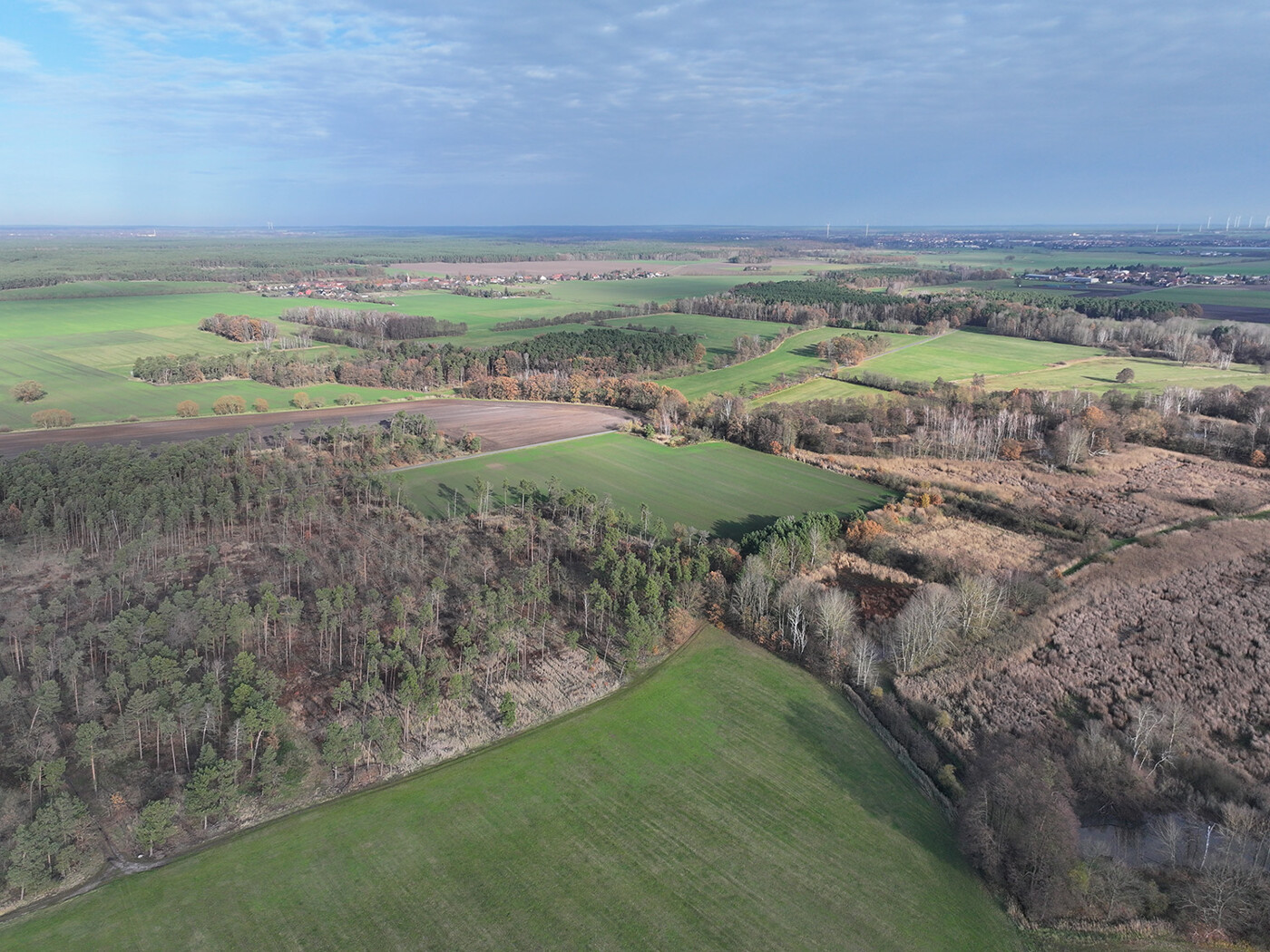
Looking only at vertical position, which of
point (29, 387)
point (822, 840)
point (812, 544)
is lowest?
point (822, 840)

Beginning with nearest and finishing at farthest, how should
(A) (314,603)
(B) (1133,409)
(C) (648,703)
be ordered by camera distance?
(C) (648,703)
(A) (314,603)
(B) (1133,409)

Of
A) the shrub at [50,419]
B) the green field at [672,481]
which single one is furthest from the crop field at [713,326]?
the shrub at [50,419]

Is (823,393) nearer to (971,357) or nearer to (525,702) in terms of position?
(971,357)

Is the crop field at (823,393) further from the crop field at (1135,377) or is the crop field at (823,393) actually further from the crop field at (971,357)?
the crop field at (1135,377)

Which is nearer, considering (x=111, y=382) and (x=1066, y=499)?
(x=1066, y=499)

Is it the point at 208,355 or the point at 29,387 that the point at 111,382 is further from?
the point at 208,355

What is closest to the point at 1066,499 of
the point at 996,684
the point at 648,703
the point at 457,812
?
the point at 996,684

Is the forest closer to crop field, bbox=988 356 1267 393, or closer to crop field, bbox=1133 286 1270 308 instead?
crop field, bbox=988 356 1267 393
